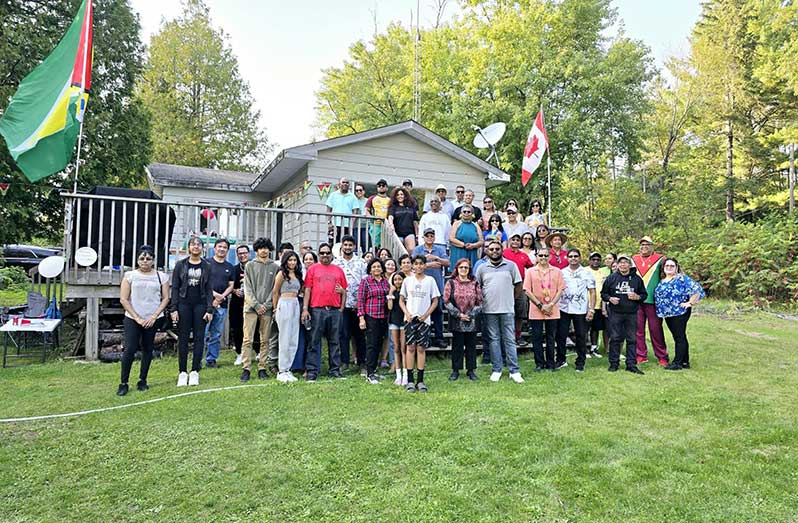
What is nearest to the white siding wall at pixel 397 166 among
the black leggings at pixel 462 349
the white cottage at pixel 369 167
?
the white cottage at pixel 369 167

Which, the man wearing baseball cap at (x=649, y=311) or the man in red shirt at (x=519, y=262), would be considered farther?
the man in red shirt at (x=519, y=262)

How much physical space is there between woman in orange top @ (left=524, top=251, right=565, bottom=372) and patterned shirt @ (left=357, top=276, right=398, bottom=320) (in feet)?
6.29

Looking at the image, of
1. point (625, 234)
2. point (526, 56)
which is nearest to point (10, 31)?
point (526, 56)

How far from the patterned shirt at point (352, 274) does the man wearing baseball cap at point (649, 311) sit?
3719mm

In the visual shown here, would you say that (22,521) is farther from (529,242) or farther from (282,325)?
(529,242)

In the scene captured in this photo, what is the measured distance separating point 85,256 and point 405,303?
449 centimetres

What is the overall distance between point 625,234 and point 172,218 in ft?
60.5

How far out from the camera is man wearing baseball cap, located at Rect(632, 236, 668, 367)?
6.78 m

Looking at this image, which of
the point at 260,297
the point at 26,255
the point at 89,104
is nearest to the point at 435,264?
the point at 260,297

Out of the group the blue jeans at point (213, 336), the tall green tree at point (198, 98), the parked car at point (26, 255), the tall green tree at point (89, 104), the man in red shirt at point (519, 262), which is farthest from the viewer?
the tall green tree at point (198, 98)

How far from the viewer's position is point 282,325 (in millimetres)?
5855

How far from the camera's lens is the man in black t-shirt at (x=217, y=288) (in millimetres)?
6477

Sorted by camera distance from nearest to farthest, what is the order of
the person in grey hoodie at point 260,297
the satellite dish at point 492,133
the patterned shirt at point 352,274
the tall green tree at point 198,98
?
the person in grey hoodie at point 260,297 → the patterned shirt at point 352,274 → the satellite dish at point 492,133 → the tall green tree at point 198,98

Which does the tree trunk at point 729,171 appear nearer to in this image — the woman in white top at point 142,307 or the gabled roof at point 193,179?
the gabled roof at point 193,179
